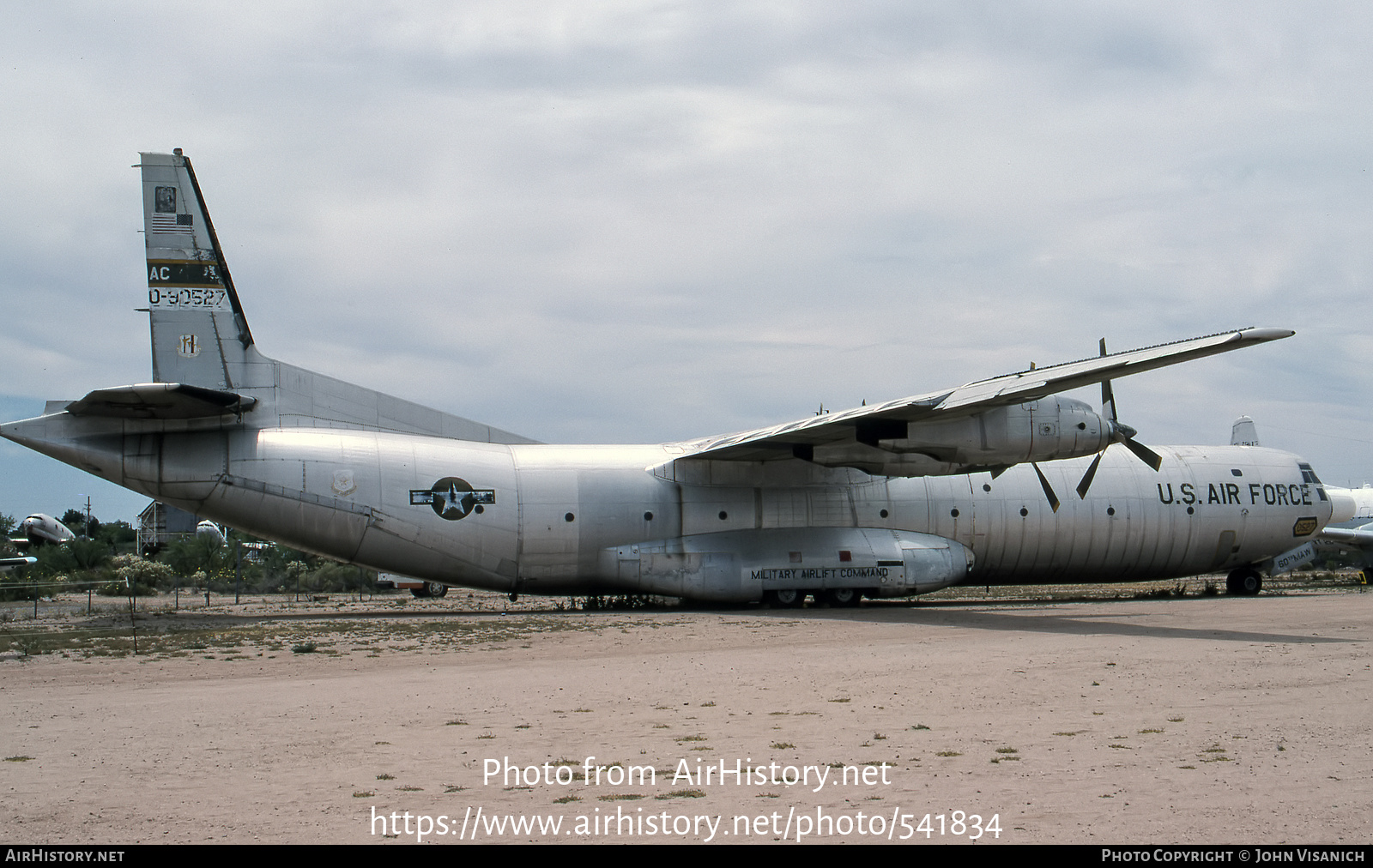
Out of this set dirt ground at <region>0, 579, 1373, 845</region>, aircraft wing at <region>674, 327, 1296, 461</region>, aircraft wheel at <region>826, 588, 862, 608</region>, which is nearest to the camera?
dirt ground at <region>0, 579, 1373, 845</region>

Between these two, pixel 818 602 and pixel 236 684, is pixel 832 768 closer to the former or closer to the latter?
pixel 236 684

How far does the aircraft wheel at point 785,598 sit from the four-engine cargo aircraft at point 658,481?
1.6 inches

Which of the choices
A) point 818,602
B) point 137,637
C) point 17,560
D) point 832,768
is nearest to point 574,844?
point 832,768

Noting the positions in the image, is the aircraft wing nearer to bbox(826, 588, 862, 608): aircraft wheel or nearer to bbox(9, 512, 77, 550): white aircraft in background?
bbox(826, 588, 862, 608): aircraft wheel

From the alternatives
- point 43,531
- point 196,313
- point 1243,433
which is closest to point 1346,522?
point 1243,433

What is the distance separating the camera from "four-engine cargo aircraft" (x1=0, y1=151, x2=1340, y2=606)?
1961cm

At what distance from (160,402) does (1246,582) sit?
82.7ft

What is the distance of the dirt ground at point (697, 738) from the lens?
5848mm

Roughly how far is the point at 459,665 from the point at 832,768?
7.21m

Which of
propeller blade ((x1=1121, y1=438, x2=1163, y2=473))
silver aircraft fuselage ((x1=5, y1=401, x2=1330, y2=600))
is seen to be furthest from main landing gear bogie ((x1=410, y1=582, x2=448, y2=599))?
propeller blade ((x1=1121, y1=438, x2=1163, y2=473))

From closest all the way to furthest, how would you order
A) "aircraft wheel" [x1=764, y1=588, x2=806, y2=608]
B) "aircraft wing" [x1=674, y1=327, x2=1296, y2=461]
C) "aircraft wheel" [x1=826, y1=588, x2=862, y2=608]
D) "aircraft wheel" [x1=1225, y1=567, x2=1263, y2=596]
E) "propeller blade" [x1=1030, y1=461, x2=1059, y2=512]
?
"aircraft wing" [x1=674, y1=327, x2=1296, y2=461]
"aircraft wheel" [x1=764, y1=588, x2=806, y2=608]
"propeller blade" [x1=1030, y1=461, x2=1059, y2=512]
"aircraft wheel" [x1=826, y1=588, x2=862, y2=608]
"aircraft wheel" [x1=1225, y1=567, x2=1263, y2=596]

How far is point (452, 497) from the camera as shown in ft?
69.3

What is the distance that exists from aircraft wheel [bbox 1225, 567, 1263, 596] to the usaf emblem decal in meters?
18.9

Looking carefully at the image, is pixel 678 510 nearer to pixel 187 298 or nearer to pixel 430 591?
pixel 187 298
